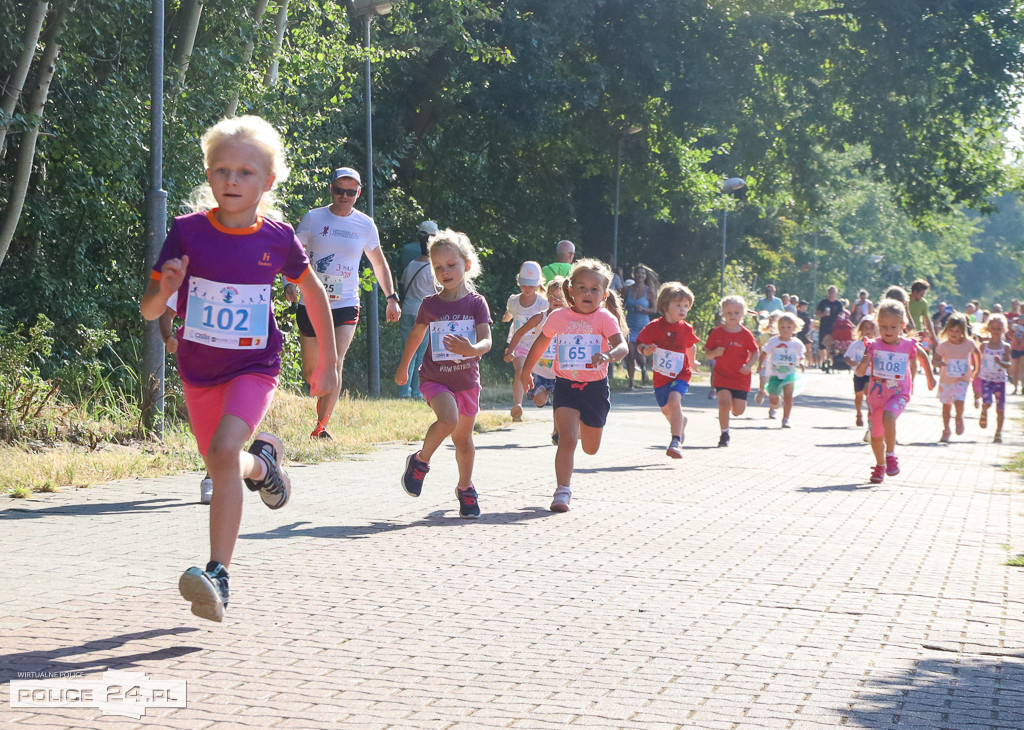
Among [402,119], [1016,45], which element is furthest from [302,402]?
[1016,45]

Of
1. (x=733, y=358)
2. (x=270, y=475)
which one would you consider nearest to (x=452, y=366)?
(x=270, y=475)

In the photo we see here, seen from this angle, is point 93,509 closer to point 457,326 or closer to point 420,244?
point 457,326

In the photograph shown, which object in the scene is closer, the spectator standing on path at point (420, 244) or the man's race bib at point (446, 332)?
the man's race bib at point (446, 332)

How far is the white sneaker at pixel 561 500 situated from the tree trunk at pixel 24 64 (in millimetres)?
5622

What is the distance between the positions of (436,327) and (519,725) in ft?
15.0

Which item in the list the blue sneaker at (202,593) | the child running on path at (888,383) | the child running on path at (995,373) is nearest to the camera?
the blue sneaker at (202,593)

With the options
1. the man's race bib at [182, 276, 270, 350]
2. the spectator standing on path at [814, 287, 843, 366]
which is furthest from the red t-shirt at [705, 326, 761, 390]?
the spectator standing on path at [814, 287, 843, 366]

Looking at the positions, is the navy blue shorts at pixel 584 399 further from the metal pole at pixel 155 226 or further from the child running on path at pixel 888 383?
the metal pole at pixel 155 226

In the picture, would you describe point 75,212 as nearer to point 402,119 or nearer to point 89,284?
point 89,284

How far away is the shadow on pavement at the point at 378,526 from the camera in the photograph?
7.25 meters

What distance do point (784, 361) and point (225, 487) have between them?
14.1 m

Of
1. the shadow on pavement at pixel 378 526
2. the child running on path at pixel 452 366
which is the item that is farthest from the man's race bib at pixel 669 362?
the child running on path at pixel 452 366

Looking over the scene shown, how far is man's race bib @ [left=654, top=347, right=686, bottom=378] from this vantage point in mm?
12633

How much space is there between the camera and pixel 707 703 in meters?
4.27
